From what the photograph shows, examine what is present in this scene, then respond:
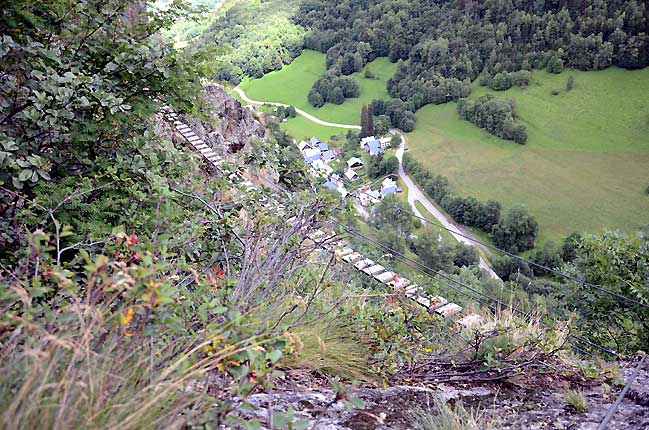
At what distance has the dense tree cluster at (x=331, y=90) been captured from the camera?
65.9 meters

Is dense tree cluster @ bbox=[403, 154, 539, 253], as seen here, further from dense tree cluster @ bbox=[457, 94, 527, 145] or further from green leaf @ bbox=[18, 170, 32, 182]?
green leaf @ bbox=[18, 170, 32, 182]

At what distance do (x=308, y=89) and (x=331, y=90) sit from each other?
490 centimetres

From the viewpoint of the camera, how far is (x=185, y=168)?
11.6ft

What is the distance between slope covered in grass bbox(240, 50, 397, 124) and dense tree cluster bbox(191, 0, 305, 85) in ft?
5.16

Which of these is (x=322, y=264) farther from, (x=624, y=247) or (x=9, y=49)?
(x=624, y=247)

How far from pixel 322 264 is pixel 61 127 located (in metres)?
2.16

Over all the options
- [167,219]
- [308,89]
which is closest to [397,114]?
[308,89]

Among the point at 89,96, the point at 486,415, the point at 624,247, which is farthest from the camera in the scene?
the point at 624,247

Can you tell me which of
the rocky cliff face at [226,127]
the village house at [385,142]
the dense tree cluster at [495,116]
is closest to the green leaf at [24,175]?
the rocky cliff face at [226,127]

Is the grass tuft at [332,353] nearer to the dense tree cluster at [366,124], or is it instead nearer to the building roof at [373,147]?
the building roof at [373,147]

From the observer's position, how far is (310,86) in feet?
229

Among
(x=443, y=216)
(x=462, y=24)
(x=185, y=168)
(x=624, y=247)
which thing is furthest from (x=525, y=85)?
(x=185, y=168)

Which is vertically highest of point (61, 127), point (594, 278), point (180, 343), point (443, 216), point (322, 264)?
point (61, 127)

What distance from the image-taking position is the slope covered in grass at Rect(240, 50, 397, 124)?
65.7 meters
